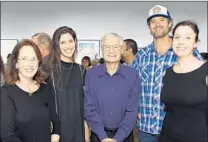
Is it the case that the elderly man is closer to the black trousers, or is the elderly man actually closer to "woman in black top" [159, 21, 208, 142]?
the black trousers

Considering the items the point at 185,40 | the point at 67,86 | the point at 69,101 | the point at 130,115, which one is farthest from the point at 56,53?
the point at 185,40

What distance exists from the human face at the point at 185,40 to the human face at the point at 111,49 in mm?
653

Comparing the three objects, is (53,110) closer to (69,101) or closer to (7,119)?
(69,101)

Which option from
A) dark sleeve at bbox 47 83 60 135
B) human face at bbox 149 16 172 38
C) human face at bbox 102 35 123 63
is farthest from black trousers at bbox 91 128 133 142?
human face at bbox 149 16 172 38

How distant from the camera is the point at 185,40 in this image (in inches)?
81.7

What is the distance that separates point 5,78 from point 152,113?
1281mm

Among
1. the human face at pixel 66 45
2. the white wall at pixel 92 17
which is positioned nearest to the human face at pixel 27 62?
the human face at pixel 66 45

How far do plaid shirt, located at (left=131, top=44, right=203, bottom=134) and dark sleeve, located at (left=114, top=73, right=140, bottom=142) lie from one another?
95mm

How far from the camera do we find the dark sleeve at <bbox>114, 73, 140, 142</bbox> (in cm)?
255

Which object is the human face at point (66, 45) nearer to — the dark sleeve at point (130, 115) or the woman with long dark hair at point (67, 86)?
the woman with long dark hair at point (67, 86)

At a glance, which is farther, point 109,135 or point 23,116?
point 109,135

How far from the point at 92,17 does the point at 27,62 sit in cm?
529

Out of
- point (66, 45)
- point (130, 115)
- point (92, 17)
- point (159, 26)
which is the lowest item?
point (130, 115)

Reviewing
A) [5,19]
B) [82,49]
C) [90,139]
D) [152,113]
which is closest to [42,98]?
[90,139]
